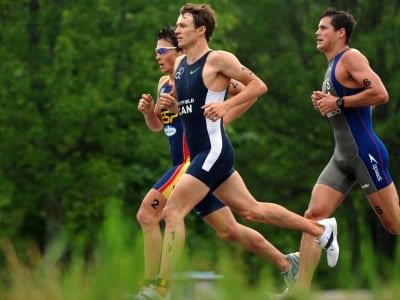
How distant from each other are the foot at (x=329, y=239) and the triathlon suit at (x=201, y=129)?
0.94 m

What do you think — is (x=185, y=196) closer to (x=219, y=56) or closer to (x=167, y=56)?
(x=219, y=56)

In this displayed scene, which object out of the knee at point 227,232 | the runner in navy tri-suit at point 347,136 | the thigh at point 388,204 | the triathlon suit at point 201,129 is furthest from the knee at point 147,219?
the thigh at point 388,204

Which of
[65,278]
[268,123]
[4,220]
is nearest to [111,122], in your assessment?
[4,220]

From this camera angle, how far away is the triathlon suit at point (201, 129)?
10.1 m

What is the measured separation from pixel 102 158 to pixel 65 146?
0.85m

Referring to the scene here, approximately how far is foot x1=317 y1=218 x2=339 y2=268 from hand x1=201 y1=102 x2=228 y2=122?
1342 mm

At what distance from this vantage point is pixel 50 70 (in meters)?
27.4

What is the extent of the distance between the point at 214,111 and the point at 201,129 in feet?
1.20

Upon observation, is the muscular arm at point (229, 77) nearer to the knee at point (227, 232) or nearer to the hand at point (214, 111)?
the hand at point (214, 111)

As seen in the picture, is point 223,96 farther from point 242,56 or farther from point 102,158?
point 242,56

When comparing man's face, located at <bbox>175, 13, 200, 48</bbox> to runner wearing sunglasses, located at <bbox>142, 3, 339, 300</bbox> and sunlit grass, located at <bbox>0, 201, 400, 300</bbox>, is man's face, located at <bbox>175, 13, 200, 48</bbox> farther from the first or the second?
sunlit grass, located at <bbox>0, 201, 400, 300</bbox>

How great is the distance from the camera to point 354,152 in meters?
10.9

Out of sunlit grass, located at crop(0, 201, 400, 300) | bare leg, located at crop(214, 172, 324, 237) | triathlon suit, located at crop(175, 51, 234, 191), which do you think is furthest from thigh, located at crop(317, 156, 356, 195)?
sunlit grass, located at crop(0, 201, 400, 300)

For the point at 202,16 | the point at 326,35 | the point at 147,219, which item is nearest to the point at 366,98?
the point at 326,35
